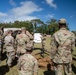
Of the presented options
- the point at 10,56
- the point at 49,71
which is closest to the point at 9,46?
the point at 10,56

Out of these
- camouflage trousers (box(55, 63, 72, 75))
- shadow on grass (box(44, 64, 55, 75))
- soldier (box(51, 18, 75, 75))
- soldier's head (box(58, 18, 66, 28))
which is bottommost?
shadow on grass (box(44, 64, 55, 75))

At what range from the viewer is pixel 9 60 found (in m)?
12.7

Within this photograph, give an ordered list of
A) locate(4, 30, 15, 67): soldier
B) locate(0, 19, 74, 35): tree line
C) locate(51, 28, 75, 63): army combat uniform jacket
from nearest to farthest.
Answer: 1. locate(51, 28, 75, 63): army combat uniform jacket
2. locate(4, 30, 15, 67): soldier
3. locate(0, 19, 74, 35): tree line

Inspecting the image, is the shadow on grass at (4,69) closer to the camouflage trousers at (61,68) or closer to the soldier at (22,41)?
the soldier at (22,41)

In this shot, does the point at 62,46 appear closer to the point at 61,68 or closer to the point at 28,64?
the point at 61,68

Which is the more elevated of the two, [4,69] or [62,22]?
[62,22]

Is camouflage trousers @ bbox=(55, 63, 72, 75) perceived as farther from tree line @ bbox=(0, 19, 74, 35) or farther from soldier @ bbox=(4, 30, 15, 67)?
tree line @ bbox=(0, 19, 74, 35)

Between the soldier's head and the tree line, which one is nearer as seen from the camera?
the soldier's head

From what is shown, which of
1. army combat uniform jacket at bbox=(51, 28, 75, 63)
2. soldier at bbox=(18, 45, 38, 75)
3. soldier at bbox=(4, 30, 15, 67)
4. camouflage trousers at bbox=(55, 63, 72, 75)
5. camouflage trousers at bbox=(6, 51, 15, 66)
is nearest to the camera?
soldier at bbox=(18, 45, 38, 75)

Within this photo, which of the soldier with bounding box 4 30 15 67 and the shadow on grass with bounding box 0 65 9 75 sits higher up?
the soldier with bounding box 4 30 15 67

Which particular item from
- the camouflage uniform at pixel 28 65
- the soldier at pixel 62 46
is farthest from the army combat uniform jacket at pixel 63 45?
the camouflage uniform at pixel 28 65

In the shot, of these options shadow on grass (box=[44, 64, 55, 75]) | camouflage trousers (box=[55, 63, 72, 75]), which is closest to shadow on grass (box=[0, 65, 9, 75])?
shadow on grass (box=[44, 64, 55, 75])

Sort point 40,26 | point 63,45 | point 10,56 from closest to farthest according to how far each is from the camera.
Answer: point 63,45
point 10,56
point 40,26

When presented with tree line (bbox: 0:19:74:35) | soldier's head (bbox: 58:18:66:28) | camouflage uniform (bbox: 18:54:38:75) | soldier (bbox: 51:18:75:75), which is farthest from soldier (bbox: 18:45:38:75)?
tree line (bbox: 0:19:74:35)
